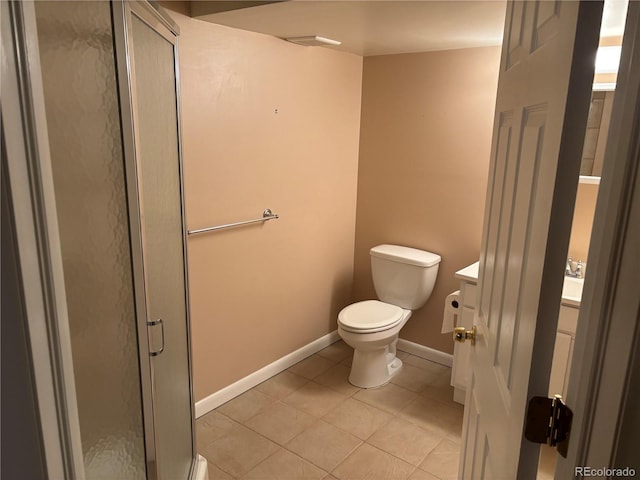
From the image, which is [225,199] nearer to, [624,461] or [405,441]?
[405,441]

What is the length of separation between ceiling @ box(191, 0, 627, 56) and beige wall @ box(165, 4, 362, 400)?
0.22 metres

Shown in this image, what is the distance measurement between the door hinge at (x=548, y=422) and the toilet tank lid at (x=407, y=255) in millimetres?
2148

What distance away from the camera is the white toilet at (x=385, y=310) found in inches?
112

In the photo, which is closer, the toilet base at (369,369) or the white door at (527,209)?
the white door at (527,209)

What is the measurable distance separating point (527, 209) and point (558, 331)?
4.94 feet

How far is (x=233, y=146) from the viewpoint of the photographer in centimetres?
250

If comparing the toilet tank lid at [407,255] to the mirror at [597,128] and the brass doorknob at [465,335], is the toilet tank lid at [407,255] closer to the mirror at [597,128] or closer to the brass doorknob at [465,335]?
the mirror at [597,128]

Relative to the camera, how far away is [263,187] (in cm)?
273

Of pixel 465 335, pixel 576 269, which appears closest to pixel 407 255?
pixel 576 269

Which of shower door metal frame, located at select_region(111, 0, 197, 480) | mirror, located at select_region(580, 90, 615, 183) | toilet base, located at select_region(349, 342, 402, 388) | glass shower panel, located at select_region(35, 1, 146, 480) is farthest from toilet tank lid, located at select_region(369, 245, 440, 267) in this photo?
glass shower panel, located at select_region(35, 1, 146, 480)

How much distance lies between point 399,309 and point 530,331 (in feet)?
7.20

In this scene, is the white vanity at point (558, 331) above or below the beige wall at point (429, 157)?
below

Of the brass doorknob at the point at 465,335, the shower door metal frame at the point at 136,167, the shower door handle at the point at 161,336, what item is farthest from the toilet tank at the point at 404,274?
the shower door metal frame at the point at 136,167

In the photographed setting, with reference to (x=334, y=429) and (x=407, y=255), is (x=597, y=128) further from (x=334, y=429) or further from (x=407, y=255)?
(x=334, y=429)
